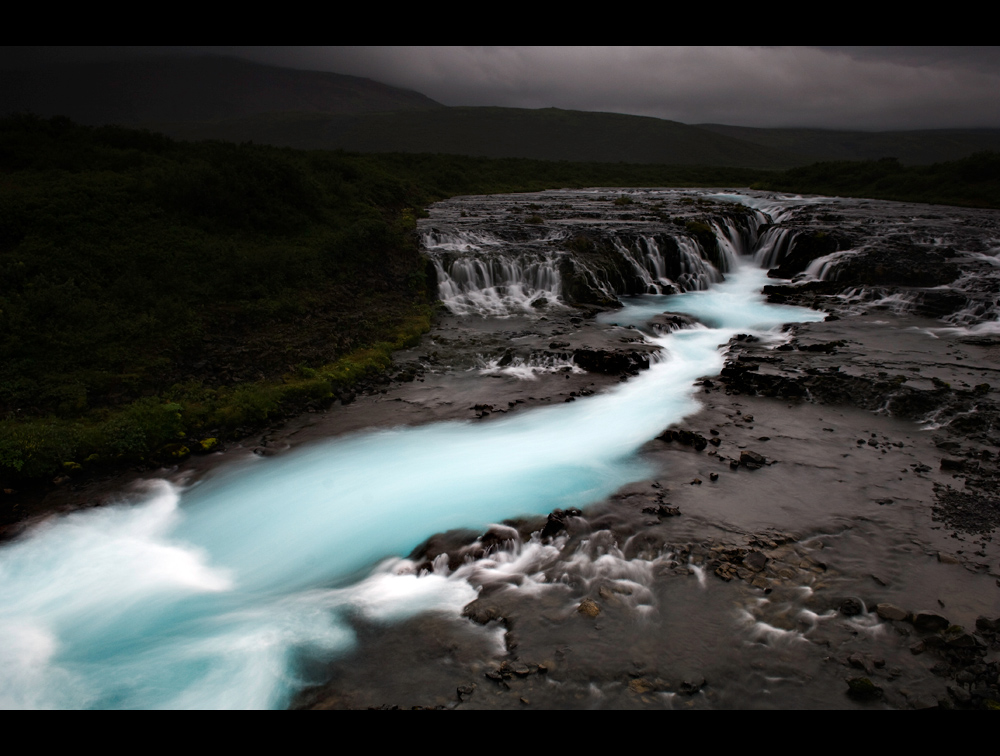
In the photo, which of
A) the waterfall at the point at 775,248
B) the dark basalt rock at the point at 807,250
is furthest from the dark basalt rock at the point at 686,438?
the waterfall at the point at 775,248

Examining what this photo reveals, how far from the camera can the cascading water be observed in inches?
254

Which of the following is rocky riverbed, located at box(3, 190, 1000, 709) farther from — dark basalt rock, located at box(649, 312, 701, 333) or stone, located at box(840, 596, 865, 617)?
dark basalt rock, located at box(649, 312, 701, 333)

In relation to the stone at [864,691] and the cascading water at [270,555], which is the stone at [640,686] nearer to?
the stone at [864,691]

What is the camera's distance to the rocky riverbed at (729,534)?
19.1 feet

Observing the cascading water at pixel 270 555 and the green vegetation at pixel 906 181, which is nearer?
the cascading water at pixel 270 555

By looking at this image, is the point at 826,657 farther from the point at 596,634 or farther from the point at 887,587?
the point at 596,634

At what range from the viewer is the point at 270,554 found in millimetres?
8656

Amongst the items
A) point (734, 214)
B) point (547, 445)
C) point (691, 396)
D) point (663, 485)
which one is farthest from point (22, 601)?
point (734, 214)

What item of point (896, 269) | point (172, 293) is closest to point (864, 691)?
point (172, 293)

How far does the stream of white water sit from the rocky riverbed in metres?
0.39

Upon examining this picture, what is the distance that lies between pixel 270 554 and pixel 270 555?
26 millimetres

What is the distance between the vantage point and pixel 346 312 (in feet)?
59.1

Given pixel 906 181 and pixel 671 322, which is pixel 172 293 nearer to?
pixel 671 322

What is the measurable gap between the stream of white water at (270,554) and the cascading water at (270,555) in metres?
0.02
